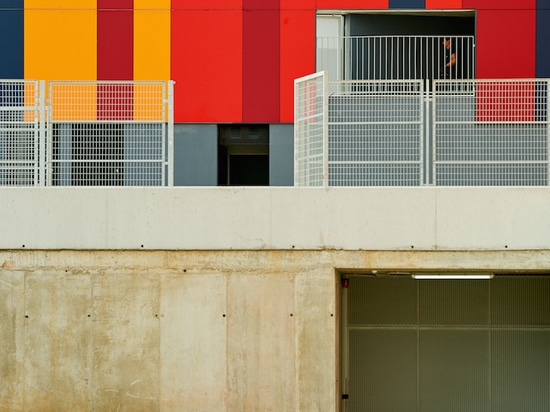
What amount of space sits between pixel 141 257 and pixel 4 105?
3.22 meters

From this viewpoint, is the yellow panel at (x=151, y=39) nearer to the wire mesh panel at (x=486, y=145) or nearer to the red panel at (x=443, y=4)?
the red panel at (x=443, y=4)

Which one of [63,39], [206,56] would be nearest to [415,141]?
[206,56]

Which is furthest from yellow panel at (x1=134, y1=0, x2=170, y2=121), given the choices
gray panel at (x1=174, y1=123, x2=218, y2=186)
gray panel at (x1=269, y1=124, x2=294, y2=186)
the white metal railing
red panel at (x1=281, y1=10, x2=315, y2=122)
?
the white metal railing

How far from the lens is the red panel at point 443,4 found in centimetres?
2488

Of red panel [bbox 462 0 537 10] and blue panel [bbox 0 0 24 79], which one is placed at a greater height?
red panel [bbox 462 0 537 10]

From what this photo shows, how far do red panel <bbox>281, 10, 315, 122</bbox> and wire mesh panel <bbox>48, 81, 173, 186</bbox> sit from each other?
6.59 m

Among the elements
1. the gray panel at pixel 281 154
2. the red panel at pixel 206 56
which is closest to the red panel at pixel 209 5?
the red panel at pixel 206 56

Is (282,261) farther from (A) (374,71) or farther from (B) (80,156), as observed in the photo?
(A) (374,71)

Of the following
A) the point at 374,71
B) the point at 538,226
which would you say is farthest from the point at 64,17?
the point at 538,226

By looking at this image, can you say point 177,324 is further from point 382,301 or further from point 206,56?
point 206,56

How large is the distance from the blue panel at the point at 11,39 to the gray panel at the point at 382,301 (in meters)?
8.68

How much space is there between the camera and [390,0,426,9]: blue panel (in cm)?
2488

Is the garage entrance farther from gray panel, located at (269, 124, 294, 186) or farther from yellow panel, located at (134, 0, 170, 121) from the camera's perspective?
yellow panel, located at (134, 0, 170, 121)

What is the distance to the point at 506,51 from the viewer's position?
81.4 ft
